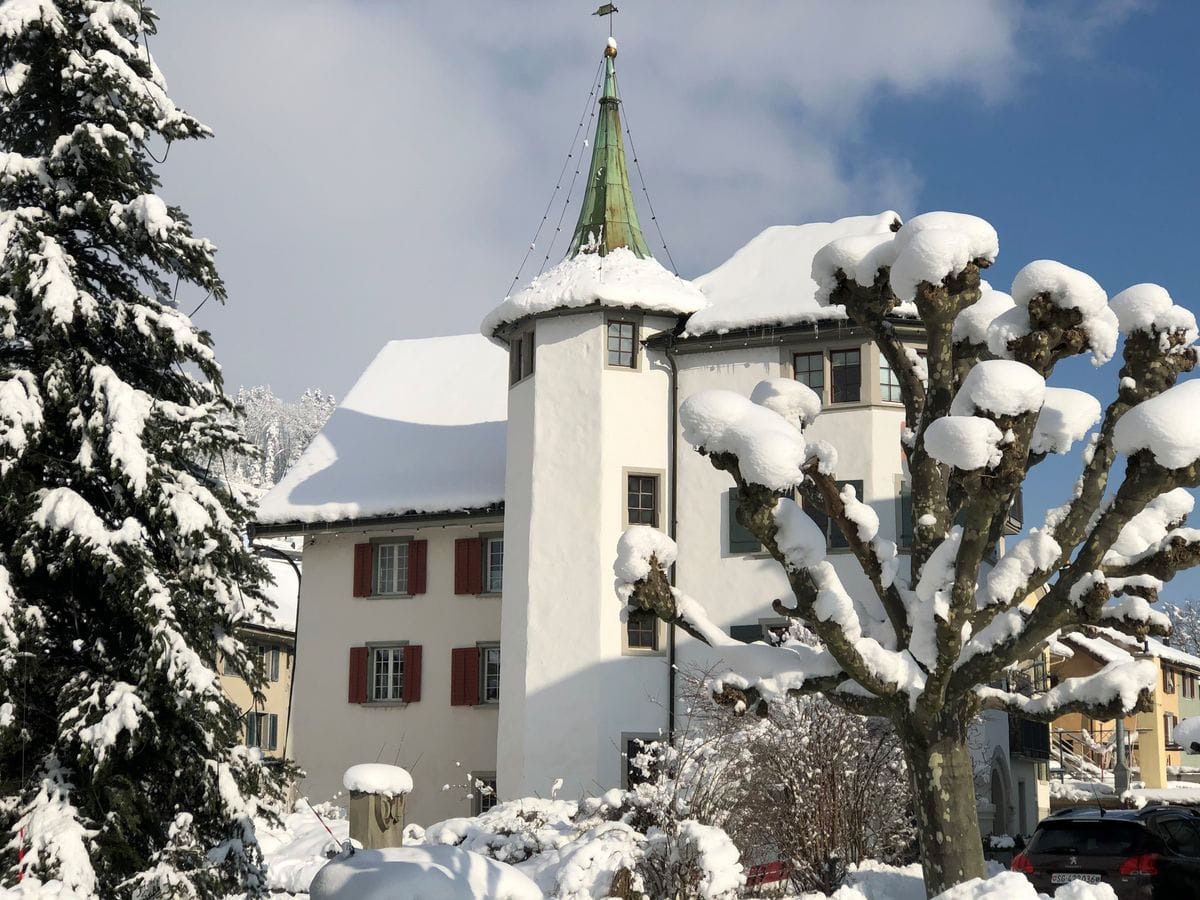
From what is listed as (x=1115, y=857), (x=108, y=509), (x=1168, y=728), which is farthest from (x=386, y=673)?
(x=1168, y=728)

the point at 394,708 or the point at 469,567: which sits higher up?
the point at 469,567

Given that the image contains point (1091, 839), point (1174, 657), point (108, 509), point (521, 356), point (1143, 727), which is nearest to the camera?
point (108, 509)

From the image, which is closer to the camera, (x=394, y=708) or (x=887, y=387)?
(x=887, y=387)

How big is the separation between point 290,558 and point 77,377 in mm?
19352

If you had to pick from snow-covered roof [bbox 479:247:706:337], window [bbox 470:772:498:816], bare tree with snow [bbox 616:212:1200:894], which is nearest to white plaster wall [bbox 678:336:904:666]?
snow-covered roof [bbox 479:247:706:337]

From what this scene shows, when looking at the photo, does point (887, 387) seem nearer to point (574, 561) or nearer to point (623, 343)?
point (623, 343)

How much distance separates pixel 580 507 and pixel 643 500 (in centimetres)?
129

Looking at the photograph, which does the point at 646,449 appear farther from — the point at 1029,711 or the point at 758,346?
the point at 1029,711

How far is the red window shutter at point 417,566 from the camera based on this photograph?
1222 inches

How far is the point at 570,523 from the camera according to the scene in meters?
26.8

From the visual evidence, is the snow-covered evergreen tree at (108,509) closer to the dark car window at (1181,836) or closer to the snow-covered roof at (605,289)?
the dark car window at (1181,836)

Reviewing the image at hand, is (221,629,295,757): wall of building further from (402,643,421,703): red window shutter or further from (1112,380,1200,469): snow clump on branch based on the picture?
(1112,380,1200,469): snow clump on branch

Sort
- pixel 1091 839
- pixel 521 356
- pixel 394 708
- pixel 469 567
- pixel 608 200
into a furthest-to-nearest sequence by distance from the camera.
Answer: pixel 394 708 → pixel 469 567 → pixel 608 200 → pixel 521 356 → pixel 1091 839

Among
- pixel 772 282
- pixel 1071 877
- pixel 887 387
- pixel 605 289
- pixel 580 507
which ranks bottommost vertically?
pixel 1071 877
